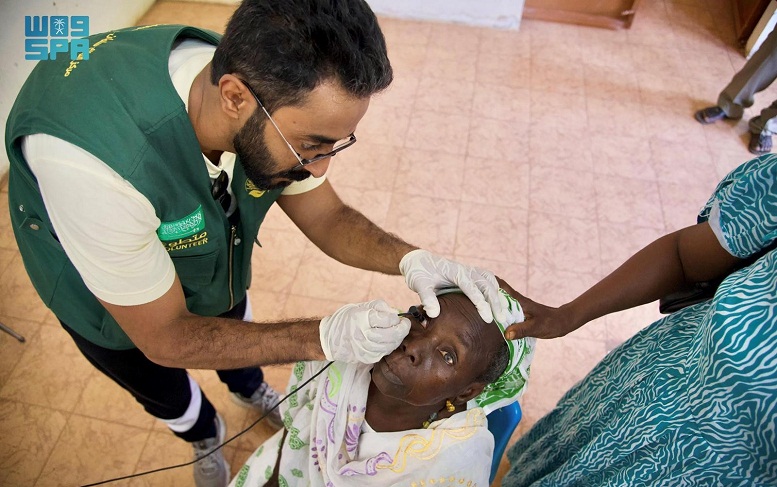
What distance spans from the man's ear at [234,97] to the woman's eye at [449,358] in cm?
73

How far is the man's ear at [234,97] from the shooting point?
119 cm

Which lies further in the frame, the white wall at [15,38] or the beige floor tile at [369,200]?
the beige floor tile at [369,200]

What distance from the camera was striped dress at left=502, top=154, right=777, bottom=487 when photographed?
102 centimetres

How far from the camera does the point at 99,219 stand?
1.14 metres

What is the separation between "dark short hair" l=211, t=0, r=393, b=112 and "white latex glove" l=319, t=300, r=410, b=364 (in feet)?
1.70

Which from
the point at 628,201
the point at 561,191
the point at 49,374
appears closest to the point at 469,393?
the point at 49,374

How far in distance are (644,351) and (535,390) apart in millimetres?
1245

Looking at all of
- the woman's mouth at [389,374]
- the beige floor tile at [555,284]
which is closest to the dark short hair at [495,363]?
the woman's mouth at [389,374]

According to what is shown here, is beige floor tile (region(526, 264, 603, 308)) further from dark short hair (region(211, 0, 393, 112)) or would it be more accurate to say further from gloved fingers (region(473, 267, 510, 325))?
dark short hair (region(211, 0, 393, 112))

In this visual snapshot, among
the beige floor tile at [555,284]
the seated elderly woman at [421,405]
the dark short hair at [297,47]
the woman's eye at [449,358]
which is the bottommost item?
the beige floor tile at [555,284]

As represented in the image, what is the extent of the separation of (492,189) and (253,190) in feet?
6.94

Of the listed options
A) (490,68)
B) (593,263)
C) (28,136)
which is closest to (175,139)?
(28,136)

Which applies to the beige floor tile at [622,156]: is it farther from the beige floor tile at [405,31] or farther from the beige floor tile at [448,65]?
the beige floor tile at [405,31]

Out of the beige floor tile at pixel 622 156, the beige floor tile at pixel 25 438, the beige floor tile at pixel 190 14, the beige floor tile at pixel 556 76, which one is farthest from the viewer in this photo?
the beige floor tile at pixel 190 14
